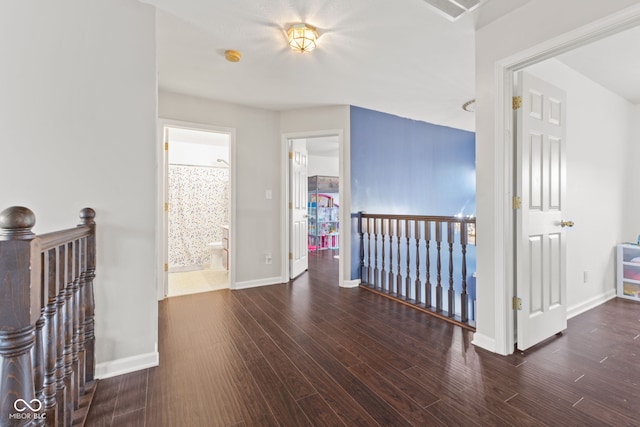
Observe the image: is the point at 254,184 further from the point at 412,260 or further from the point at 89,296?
the point at 412,260

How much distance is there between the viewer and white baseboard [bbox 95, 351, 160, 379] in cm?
164

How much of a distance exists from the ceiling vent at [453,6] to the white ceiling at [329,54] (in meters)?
0.06

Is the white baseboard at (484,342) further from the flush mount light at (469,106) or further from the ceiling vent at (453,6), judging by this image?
the flush mount light at (469,106)

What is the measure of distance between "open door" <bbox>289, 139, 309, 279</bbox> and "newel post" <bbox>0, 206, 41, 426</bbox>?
3203 mm

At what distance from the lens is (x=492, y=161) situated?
1933 mm

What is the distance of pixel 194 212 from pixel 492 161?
4.93 metres

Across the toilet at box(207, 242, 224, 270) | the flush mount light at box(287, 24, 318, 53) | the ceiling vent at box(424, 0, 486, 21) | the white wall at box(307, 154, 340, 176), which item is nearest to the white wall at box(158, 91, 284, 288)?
the toilet at box(207, 242, 224, 270)

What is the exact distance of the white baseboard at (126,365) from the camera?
164 cm

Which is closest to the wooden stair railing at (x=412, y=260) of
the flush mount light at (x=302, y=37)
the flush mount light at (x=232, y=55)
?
the flush mount light at (x=302, y=37)

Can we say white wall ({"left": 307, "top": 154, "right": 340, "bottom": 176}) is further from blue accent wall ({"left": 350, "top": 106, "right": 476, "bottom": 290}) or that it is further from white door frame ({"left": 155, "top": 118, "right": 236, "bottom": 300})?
white door frame ({"left": 155, "top": 118, "right": 236, "bottom": 300})

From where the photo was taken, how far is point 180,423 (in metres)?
1.29

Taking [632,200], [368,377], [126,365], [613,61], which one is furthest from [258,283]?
[632,200]

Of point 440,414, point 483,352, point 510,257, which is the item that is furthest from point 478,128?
point 440,414

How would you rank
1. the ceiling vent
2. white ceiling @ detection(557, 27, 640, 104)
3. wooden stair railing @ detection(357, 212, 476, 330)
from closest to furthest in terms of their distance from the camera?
the ceiling vent
white ceiling @ detection(557, 27, 640, 104)
wooden stair railing @ detection(357, 212, 476, 330)
